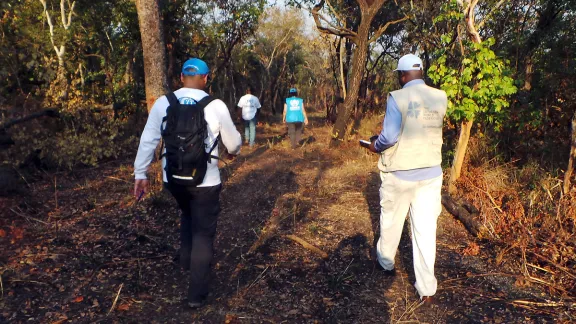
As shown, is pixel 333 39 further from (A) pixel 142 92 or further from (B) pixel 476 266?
(B) pixel 476 266

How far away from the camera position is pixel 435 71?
5.29m

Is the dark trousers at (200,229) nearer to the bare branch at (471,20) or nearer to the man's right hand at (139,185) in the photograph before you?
the man's right hand at (139,185)

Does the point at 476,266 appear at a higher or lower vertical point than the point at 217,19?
lower

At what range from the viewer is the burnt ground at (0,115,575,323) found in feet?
10.2

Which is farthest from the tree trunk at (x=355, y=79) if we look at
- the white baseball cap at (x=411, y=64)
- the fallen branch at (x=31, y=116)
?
the white baseball cap at (x=411, y=64)

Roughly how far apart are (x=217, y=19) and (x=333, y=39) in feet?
14.3

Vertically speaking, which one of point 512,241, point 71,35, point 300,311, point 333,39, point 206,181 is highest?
point 333,39

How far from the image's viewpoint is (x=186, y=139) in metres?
2.84

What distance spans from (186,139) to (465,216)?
11.6 feet

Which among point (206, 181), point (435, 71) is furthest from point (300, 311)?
point (435, 71)

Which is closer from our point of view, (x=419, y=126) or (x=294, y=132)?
(x=419, y=126)

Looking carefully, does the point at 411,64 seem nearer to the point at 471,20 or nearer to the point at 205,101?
the point at 205,101

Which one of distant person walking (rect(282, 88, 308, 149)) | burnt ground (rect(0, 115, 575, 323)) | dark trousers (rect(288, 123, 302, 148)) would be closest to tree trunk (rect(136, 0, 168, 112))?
burnt ground (rect(0, 115, 575, 323))

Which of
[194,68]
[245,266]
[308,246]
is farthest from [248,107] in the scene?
[194,68]
